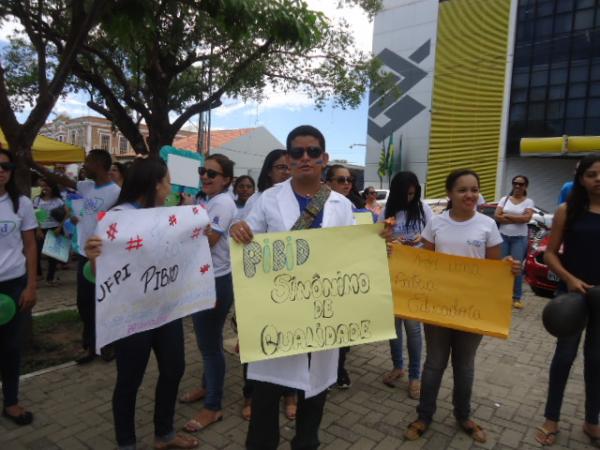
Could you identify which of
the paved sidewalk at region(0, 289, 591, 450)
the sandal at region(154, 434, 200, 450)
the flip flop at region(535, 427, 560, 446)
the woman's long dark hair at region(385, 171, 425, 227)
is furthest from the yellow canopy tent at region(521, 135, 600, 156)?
the sandal at region(154, 434, 200, 450)

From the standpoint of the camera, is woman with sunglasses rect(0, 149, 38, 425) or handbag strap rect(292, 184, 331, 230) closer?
handbag strap rect(292, 184, 331, 230)

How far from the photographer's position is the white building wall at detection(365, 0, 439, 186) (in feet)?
92.2

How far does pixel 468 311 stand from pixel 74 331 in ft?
14.7

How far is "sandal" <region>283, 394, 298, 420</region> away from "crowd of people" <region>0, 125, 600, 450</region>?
0.9 inches

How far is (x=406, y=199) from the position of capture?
13.0 ft

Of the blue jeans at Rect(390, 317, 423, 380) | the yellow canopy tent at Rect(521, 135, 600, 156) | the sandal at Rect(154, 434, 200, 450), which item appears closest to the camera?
the sandal at Rect(154, 434, 200, 450)

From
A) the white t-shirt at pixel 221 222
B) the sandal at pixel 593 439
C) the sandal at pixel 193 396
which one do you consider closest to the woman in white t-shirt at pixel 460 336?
the sandal at pixel 593 439

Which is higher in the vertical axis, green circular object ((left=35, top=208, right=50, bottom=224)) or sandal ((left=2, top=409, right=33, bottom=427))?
green circular object ((left=35, top=208, right=50, bottom=224))

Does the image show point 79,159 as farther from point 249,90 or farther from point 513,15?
point 513,15

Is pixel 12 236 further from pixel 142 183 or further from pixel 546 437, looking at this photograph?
pixel 546 437

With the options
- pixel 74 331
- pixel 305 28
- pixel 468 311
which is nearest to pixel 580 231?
pixel 468 311

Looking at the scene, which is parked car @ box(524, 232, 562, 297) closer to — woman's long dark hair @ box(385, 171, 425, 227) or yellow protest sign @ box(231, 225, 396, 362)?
woman's long dark hair @ box(385, 171, 425, 227)

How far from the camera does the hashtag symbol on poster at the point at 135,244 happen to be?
2461mm

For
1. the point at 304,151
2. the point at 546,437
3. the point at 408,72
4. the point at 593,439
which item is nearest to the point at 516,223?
the point at 593,439
